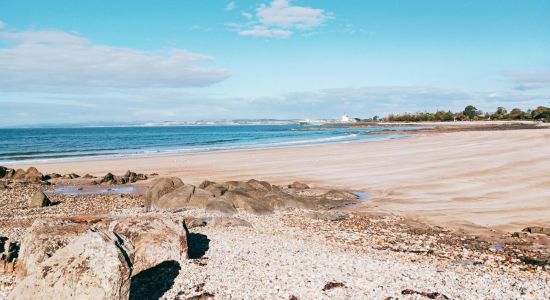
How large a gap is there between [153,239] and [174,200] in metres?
7.32

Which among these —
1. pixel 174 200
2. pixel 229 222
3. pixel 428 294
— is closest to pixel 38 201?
pixel 174 200

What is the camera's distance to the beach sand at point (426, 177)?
51.9 ft

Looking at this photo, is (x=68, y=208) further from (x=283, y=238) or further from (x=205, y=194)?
(x=283, y=238)

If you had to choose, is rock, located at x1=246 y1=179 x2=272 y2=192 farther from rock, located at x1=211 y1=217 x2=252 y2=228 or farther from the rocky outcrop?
the rocky outcrop

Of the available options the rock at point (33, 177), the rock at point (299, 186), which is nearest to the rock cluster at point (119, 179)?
the rock at point (33, 177)

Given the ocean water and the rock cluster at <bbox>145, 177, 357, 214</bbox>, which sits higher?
the rock cluster at <bbox>145, 177, 357, 214</bbox>

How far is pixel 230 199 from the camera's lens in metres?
16.7

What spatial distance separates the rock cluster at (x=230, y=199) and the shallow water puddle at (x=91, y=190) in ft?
17.4

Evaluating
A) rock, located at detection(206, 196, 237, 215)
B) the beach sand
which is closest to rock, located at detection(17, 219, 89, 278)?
rock, located at detection(206, 196, 237, 215)

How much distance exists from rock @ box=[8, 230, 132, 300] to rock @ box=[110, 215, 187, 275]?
2344 mm

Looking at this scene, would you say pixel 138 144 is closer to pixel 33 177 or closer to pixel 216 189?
pixel 33 177

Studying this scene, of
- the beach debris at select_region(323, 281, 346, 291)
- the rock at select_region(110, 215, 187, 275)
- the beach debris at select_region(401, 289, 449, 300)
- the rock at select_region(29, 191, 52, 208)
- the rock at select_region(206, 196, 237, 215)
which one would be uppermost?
the rock at select_region(110, 215, 187, 275)

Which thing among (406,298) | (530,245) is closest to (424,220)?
(530,245)

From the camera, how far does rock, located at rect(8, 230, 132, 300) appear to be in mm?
6613
